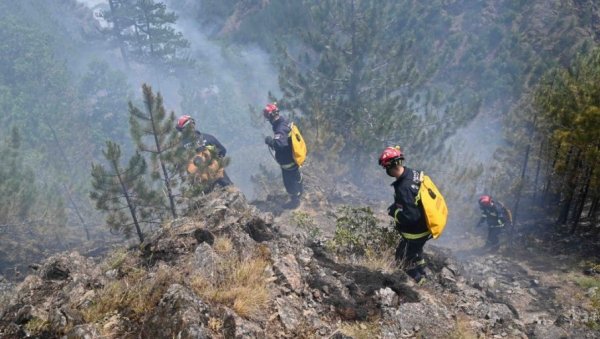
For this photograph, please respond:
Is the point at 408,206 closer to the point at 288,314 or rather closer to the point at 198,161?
the point at 288,314

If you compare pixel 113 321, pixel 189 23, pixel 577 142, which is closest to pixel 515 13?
pixel 577 142

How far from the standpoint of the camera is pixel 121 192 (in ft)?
29.6

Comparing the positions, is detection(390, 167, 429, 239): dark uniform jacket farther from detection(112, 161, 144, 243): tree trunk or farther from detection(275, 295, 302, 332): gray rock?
detection(112, 161, 144, 243): tree trunk

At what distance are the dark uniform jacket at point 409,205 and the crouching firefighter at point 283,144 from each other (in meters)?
4.52

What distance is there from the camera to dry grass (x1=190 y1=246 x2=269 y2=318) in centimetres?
387

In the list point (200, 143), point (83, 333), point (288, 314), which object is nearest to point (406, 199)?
point (288, 314)

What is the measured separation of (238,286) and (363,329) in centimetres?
132

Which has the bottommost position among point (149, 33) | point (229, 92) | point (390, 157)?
point (390, 157)

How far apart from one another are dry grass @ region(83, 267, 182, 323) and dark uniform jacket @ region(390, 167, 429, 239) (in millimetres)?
2762

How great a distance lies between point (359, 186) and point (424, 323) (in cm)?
1286

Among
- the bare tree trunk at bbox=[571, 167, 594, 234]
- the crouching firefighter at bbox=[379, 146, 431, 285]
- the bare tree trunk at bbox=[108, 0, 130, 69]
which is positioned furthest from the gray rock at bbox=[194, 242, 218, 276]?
the bare tree trunk at bbox=[108, 0, 130, 69]

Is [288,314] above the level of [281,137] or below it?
below

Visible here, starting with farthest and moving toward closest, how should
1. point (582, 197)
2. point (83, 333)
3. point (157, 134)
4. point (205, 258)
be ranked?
point (582, 197) < point (157, 134) < point (205, 258) < point (83, 333)

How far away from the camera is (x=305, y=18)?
73.7ft
